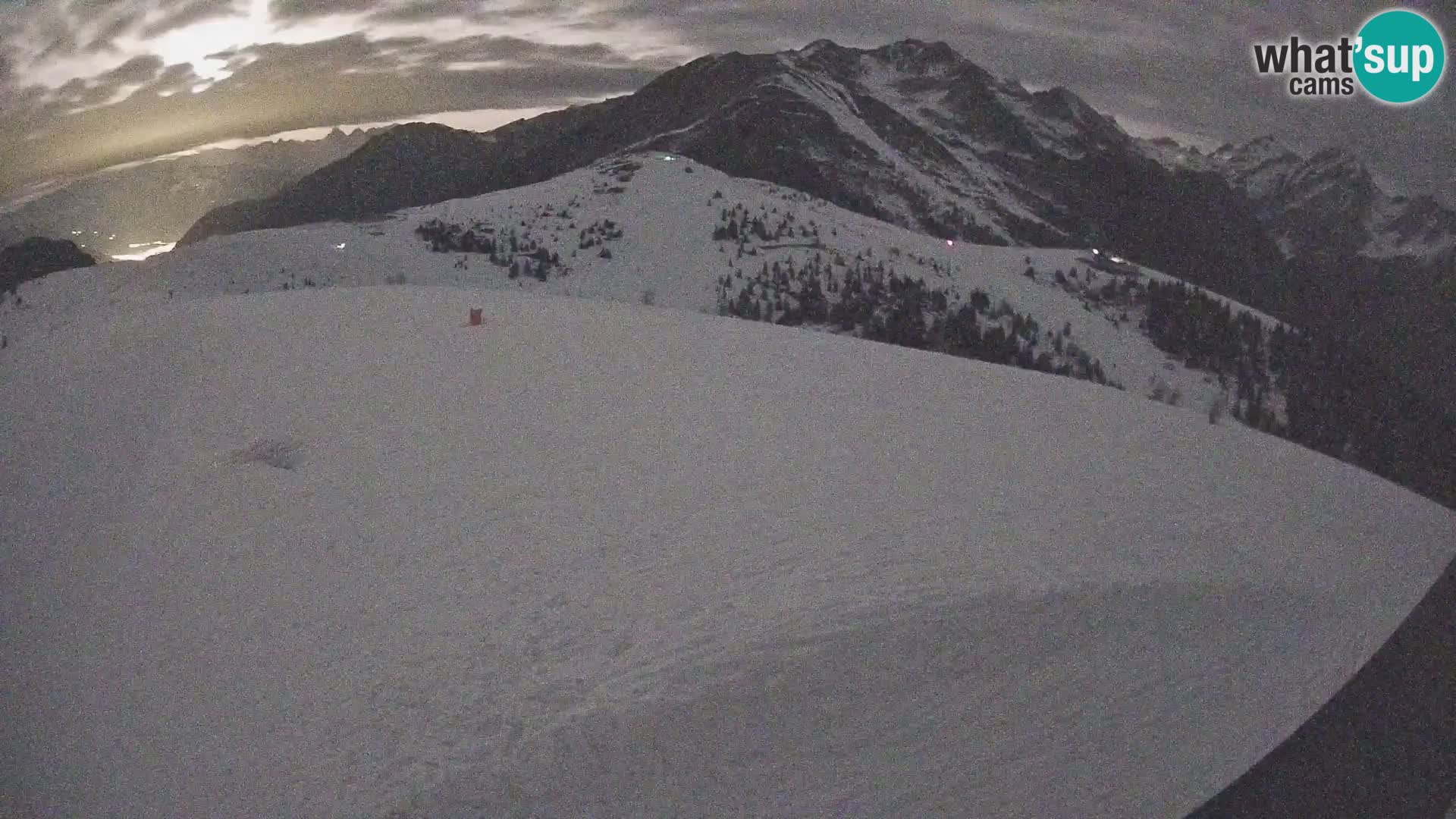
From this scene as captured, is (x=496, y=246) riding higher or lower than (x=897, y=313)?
higher

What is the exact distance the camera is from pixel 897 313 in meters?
14.4

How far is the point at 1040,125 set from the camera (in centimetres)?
9544

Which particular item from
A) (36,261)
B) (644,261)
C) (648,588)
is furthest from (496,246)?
(648,588)

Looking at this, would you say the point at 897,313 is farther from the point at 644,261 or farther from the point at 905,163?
the point at 905,163

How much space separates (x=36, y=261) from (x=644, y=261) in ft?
37.1

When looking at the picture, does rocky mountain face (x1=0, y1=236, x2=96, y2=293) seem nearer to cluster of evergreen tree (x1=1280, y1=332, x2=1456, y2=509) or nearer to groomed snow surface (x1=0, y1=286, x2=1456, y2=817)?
groomed snow surface (x1=0, y1=286, x2=1456, y2=817)

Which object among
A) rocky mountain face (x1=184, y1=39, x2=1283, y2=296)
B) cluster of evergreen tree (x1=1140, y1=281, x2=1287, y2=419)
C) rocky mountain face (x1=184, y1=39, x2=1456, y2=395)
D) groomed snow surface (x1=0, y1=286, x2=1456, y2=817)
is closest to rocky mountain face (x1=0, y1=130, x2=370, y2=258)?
groomed snow surface (x1=0, y1=286, x2=1456, y2=817)

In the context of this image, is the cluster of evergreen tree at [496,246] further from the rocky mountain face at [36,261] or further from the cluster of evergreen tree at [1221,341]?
the cluster of evergreen tree at [1221,341]

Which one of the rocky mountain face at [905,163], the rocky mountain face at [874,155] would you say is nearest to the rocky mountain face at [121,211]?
the rocky mountain face at [905,163]

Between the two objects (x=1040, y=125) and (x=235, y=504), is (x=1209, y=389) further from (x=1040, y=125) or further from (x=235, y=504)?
(x=1040, y=125)

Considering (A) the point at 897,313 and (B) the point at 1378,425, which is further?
(A) the point at 897,313

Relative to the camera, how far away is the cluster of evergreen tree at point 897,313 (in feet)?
41.5

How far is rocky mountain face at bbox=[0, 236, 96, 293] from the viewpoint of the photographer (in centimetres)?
1116

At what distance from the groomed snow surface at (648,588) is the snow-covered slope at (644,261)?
403 centimetres
